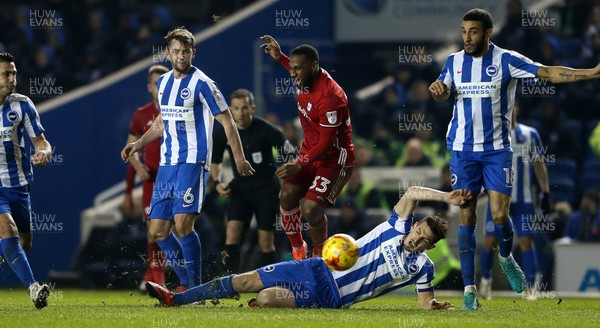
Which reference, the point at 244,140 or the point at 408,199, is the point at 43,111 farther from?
the point at 408,199

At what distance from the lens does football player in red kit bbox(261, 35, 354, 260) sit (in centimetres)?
1111

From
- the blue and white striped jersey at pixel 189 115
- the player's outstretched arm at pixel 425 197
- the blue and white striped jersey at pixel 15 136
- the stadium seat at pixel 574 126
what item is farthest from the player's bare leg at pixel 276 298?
the stadium seat at pixel 574 126

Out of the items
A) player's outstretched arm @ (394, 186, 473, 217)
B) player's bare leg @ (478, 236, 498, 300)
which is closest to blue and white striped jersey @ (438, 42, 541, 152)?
player's outstretched arm @ (394, 186, 473, 217)

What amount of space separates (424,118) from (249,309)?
8.21 m

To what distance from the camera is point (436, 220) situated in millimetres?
9609

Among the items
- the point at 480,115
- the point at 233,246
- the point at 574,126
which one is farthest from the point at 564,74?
the point at 574,126

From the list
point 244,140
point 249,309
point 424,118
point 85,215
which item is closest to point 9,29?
point 85,215

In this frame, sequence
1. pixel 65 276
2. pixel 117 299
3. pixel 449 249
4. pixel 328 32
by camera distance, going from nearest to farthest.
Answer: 1. pixel 117 299
2. pixel 449 249
3. pixel 65 276
4. pixel 328 32

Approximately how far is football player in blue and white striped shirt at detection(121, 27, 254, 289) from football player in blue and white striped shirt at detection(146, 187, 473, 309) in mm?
901

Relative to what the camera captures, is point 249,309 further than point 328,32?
No

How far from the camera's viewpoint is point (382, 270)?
9719 millimetres

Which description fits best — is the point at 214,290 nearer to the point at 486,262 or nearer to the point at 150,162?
the point at 150,162

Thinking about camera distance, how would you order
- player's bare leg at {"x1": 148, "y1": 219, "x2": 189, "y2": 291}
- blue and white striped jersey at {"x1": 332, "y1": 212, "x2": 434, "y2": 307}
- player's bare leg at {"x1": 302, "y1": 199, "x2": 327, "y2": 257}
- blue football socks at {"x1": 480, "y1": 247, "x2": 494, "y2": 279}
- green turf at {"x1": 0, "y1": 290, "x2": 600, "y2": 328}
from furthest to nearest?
blue football socks at {"x1": 480, "y1": 247, "x2": 494, "y2": 279}
player's bare leg at {"x1": 302, "y1": 199, "x2": 327, "y2": 257}
player's bare leg at {"x1": 148, "y1": 219, "x2": 189, "y2": 291}
blue and white striped jersey at {"x1": 332, "y1": 212, "x2": 434, "y2": 307}
green turf at {"x1": 0, "y1": 290, "x2": 600, "y2": 328}

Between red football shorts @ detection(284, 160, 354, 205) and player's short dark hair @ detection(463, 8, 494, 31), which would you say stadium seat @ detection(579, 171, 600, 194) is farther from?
player's short dark hair @ detection(463, 8, 494, 31)
